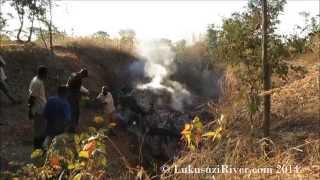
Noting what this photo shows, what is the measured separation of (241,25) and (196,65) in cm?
902

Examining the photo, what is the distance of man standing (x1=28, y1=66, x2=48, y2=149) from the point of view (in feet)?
28.2

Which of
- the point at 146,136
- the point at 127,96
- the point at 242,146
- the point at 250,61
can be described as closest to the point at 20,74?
the point at 127,96

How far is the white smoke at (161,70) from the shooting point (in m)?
16.0

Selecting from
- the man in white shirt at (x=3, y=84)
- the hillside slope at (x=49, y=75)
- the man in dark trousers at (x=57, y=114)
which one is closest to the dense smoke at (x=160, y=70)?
the hillside slope at (x=49, y=75)

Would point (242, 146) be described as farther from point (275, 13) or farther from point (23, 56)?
point (23, 56)

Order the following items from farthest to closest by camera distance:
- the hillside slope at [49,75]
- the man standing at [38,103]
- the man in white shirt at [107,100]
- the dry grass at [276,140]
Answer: the man in white shirt at [107,100], the hillside slope at [49,75], the man standing at [38,103], the dry grass at [276,140]

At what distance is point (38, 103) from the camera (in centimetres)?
875

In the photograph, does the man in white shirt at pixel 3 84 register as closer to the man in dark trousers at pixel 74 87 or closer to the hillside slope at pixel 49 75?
the hillside slope at pixel 49 75

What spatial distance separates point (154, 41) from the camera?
1983 centimetres

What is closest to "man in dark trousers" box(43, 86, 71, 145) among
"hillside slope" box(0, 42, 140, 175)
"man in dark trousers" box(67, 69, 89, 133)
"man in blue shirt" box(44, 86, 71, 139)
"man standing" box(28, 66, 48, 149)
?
"man in blue shirt" box(44, 86, 71, 139)

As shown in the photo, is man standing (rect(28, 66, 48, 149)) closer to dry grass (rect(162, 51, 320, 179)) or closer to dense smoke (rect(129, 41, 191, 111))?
dry grass (rect(162, 51, 320, 179))

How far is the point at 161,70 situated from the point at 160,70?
0.03 meters

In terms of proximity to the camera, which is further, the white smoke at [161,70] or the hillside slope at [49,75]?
the white smoke at [161,70]

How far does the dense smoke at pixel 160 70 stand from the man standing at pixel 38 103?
670 cm
